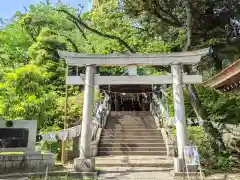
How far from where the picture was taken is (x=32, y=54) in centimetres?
2127

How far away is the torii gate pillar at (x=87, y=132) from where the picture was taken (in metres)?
9.37

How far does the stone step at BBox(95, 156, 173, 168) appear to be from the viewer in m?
10.7

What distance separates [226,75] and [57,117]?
1149 cm

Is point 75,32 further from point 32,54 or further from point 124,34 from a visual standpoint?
point 124,34

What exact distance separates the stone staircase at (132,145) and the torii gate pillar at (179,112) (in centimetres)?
167

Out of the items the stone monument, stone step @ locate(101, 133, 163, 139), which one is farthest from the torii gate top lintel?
stone step @ locate(101, 133, 163, 139)

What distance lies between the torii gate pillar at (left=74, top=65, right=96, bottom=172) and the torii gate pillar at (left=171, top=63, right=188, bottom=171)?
10.2 ft

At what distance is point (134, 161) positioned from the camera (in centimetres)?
1112

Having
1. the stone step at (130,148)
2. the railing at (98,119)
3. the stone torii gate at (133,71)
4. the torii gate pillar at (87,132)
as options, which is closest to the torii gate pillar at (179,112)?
the stone torii gate at (133,71)

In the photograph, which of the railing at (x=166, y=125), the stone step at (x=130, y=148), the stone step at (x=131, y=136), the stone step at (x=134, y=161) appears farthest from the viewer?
the stone step at (x=131, y=136)

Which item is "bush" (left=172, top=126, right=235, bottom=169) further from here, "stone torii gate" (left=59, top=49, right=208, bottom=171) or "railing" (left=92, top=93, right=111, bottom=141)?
"railing" (left=92, top=93, right=111, bottom=141)

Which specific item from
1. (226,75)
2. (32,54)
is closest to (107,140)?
(226,75)

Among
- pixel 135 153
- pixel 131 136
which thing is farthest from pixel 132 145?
pixel 131 136

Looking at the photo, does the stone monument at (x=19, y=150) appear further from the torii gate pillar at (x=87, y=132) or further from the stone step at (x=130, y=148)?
the stone step at (x=130, y=148)
